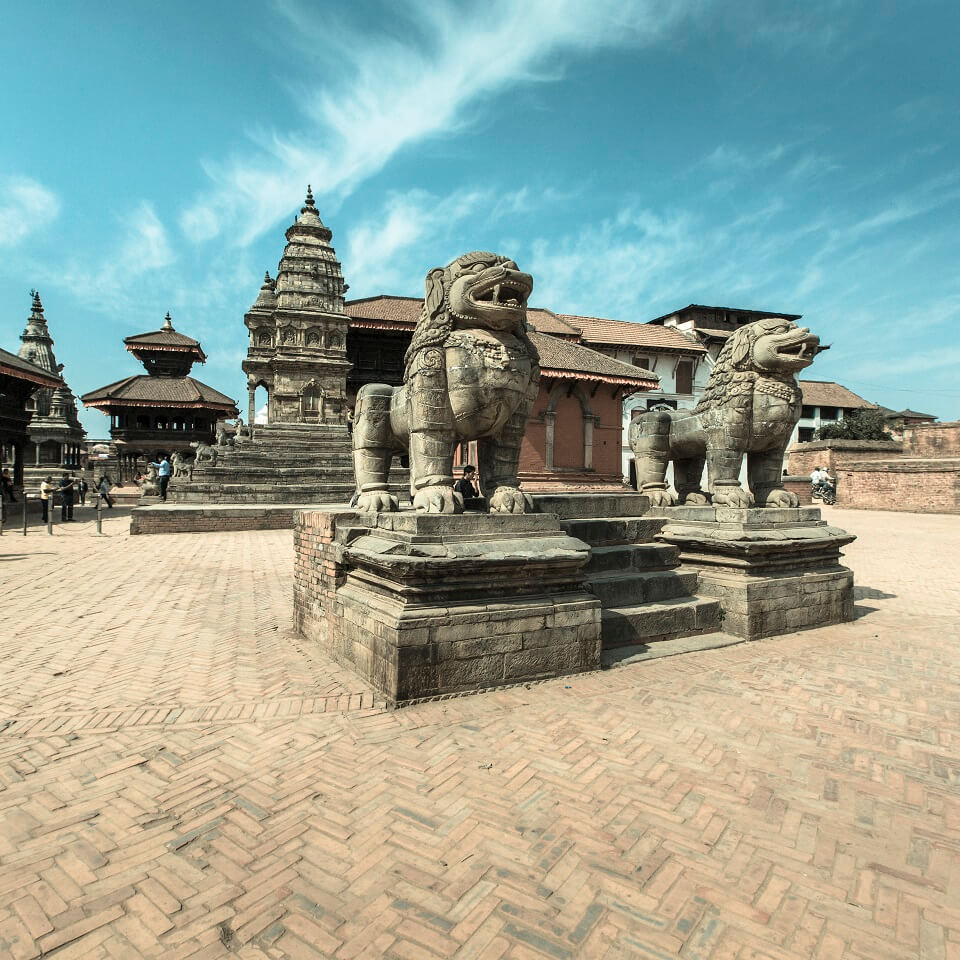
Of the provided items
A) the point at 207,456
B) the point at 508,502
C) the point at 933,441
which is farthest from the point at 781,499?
the point at 933,441

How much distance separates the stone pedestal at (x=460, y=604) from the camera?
3541mm

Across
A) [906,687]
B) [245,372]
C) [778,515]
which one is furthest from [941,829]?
[245,372]

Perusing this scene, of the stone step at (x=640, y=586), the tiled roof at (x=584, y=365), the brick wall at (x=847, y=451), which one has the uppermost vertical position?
the tiled roof at (x=584, y=365)

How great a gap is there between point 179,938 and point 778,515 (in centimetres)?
561

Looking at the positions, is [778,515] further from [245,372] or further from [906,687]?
[245,372]

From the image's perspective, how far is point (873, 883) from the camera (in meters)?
2.09

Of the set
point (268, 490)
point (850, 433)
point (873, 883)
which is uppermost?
point (850, 433)

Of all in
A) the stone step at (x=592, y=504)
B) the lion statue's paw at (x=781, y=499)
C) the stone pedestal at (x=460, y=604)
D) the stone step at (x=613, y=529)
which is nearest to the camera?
the stone pedestal at (x=460, y=604)

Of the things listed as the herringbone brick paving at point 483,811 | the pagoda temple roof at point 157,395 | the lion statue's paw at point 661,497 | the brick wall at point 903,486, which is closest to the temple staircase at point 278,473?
the lion statue's paw at point 661,497

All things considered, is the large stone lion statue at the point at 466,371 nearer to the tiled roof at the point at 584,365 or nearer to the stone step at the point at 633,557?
the stone step at the point at 633,557

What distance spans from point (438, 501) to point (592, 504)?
7.40 ft

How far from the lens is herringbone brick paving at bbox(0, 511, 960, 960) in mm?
1870

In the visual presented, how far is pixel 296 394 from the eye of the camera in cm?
2678

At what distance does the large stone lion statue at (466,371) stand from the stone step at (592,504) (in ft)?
3.50
